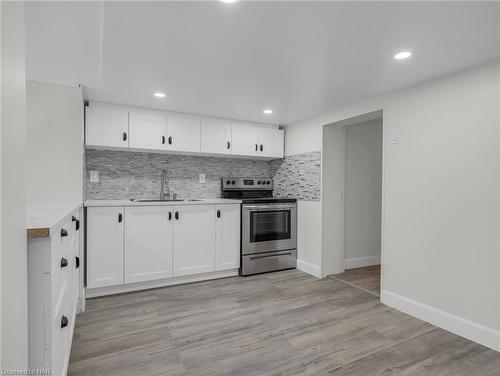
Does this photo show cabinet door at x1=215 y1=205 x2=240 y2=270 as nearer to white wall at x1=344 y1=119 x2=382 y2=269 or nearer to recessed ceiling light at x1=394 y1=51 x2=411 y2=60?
white wall at x1=344 y1=119 x2=382 y2=269

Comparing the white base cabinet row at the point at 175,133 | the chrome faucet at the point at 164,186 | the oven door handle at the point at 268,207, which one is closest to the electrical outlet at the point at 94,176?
the white base cabinet row at the point at 175,133

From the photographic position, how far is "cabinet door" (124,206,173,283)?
2910 millimetres

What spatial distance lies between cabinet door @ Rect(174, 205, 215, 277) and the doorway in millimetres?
1411

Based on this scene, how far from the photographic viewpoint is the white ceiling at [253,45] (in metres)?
1.42

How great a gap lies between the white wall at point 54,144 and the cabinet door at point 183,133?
102 centimetres

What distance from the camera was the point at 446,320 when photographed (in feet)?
7.24

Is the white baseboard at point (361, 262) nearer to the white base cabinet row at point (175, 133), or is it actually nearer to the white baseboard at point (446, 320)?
the white baseboard at point (446, 320)

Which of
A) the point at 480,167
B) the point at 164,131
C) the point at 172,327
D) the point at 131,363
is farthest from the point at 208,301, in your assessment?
the point at 480,167

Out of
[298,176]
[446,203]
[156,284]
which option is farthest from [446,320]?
[156,284]

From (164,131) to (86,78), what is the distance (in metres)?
1.07

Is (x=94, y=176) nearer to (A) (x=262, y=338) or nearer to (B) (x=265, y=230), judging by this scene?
(B) (x=265, y=230)

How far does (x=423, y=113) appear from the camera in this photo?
2.37m

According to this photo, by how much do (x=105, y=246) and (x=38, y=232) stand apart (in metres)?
1.97

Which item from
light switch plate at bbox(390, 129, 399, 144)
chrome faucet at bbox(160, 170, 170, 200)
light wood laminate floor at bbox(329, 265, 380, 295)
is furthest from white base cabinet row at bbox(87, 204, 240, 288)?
light switch plate at bbox(390, 129, 399, 144)
